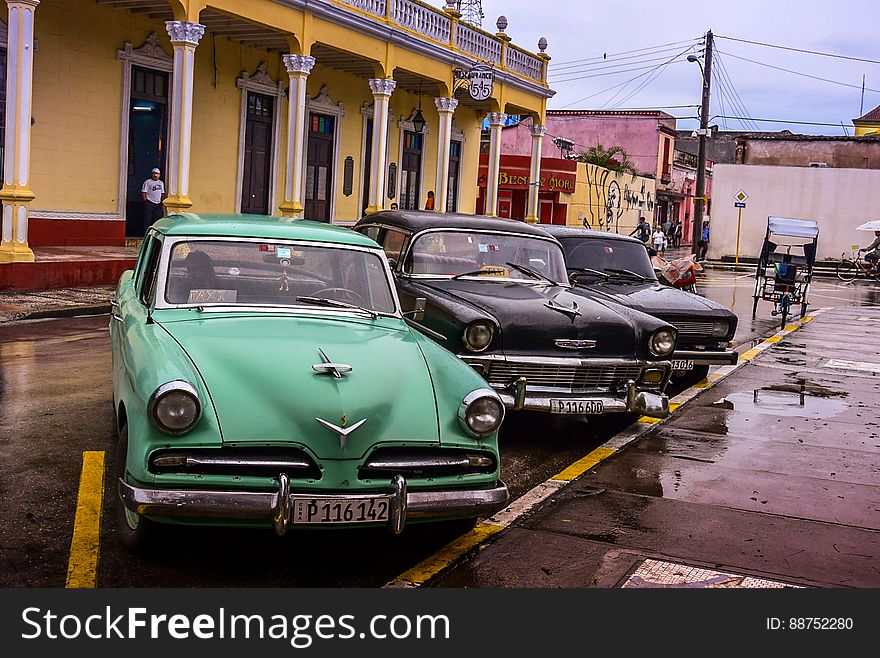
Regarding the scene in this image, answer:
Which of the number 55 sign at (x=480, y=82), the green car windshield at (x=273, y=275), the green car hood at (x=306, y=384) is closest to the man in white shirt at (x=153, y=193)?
the number 55 sign at (x=480, y=82)

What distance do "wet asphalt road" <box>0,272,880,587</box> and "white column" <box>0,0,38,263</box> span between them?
17.8 ft

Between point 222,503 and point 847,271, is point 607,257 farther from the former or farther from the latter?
point 847,271

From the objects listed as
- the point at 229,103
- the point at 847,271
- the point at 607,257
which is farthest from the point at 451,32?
the point at 847,271

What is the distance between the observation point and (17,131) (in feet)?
49.1

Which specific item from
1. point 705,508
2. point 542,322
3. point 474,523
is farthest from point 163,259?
point 705,508

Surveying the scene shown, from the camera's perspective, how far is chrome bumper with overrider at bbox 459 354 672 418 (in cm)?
750

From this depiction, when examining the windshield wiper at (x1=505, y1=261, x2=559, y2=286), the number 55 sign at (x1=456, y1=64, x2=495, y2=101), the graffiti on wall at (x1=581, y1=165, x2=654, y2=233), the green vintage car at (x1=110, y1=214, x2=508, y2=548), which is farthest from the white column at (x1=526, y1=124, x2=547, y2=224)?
the green vintage car at (x1=110, y1=214, x2=508, y2=548)

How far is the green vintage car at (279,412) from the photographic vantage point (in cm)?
444

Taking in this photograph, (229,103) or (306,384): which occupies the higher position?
(229,103)

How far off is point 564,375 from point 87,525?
12.2 feet

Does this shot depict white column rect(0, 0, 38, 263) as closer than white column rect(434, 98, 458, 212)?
Yes

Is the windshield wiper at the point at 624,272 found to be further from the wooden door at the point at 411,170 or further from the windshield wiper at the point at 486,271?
the wooden door at the point at 411,170

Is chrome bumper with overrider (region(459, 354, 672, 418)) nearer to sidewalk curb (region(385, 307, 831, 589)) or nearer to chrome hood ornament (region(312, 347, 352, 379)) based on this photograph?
sidewalk curb (region(385, 307, 831, 589))
